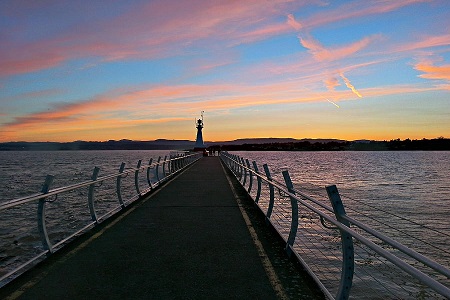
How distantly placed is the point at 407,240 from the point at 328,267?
6584 mm

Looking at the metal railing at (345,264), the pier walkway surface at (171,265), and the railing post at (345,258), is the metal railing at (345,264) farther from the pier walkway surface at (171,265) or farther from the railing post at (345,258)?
the pier walkway surface at (171,265)

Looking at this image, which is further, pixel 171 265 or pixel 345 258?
pixel 171 265

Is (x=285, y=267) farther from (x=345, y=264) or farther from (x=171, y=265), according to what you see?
(x=345, y=264)

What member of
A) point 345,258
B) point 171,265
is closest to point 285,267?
point 171,265

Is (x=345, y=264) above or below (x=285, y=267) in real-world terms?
above

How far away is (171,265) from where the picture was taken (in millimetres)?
6070

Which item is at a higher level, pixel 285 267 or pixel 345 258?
pixel 345 258

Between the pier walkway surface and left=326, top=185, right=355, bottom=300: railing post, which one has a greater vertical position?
left=326, top=185, right=355, bottom=300: railing post

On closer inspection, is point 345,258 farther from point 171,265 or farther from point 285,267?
point 171,265

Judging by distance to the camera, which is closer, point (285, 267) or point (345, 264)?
point (345, 264)

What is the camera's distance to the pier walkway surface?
4992 millimetres

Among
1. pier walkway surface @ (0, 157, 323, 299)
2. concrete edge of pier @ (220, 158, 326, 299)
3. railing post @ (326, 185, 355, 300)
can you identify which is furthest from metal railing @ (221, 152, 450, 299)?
pier walkway surface @ (0, 157, 323, 299)

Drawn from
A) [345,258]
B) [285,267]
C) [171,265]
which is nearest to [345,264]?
[345,258]

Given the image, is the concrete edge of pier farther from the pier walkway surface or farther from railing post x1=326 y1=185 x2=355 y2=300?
railing post x1=326 y1=185 x2=355 y2=300
